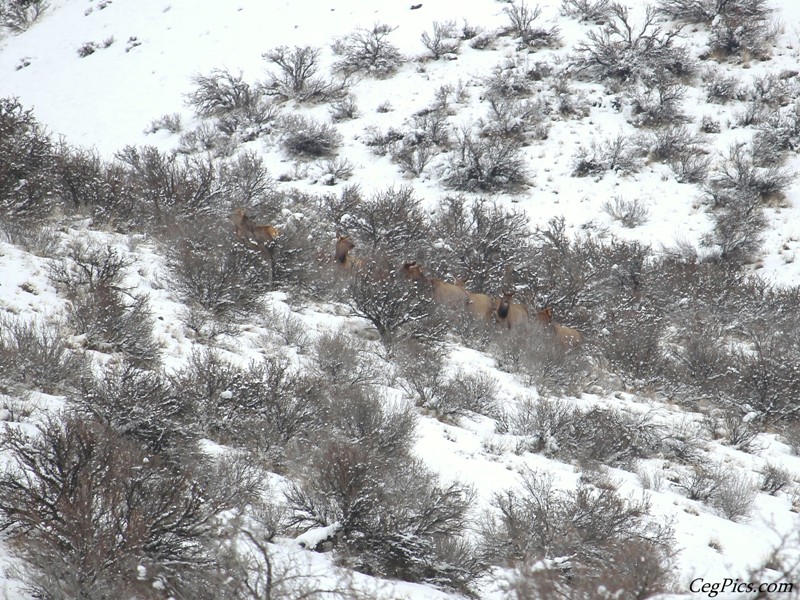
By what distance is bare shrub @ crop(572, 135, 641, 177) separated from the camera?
18.9m

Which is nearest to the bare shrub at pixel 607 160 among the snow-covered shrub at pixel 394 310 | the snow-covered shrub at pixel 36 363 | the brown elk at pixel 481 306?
the brown elk at pixel 481 306

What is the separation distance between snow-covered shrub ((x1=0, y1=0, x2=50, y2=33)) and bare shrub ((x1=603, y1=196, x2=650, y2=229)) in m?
27.8

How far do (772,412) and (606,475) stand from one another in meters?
3.99

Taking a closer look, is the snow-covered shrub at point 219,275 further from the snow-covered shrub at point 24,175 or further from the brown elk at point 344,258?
the snow-covered shrub at point 24,175

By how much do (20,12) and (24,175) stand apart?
80.9ft

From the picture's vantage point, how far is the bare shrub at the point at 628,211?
54.9 feet

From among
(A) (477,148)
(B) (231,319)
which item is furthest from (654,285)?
(B) (231,319)

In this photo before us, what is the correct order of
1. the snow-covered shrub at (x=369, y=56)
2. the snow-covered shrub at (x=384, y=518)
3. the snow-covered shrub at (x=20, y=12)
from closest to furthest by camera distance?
1. the snow-covered shrub at (x=384, y=518)
2. the snow-covered shrub at (x=369, y=56)
3. the snow-covered shrub at (x=20, y=12)

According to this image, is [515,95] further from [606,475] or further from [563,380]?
[606,475]

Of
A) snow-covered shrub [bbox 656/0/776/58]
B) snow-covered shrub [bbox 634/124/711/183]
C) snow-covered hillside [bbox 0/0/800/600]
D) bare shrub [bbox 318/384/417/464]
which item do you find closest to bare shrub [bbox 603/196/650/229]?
snow-covered hillside [bbox 0/0/800/600]

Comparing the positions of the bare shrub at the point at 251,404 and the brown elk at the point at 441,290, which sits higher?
the bare shrub at the point at 251,404

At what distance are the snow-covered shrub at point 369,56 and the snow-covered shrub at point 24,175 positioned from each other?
1351 centimetres

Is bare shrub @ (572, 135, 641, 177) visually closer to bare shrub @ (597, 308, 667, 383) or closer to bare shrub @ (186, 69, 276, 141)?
bare shrub @ (597, 308, 667, 383)

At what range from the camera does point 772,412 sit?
29.7 ft
